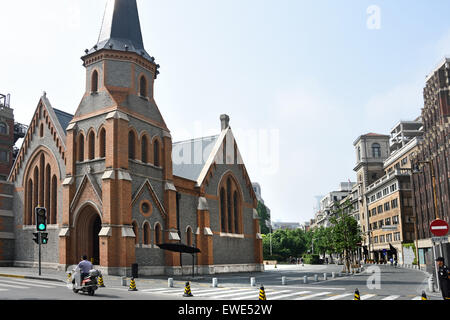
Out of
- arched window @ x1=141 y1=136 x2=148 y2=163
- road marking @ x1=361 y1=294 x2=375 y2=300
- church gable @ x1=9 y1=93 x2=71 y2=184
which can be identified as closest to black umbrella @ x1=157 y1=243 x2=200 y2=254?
arched window @ x1=141 y1=136 x2=148 y2=163

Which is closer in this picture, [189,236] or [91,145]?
[91,145]

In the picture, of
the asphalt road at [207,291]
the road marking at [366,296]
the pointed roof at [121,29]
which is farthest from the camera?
the pointed roof at [121,29]

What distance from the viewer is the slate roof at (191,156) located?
153 feet

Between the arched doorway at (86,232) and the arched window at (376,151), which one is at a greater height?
the arched window at (376,151)

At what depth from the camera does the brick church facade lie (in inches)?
1262

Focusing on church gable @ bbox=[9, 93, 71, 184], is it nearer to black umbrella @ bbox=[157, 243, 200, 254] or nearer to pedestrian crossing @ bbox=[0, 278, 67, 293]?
black umbrella @ bbox=[157, 243, 200, 254]

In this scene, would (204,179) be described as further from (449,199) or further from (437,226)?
(449,199)

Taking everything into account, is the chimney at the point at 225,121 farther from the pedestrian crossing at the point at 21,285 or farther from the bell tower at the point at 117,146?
the pedestrian crossing at the point at 21,285

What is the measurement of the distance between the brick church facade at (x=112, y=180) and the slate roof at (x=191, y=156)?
371 cm

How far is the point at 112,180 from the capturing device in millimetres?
Answer: 31469

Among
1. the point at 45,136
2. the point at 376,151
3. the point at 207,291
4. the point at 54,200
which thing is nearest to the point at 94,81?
the point at 45,136

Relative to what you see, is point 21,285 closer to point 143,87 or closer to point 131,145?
point 131,145

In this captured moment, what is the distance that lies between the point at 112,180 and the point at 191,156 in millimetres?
18240

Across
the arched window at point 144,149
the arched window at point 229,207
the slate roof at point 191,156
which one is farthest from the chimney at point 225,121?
the arched window at point 144,149
